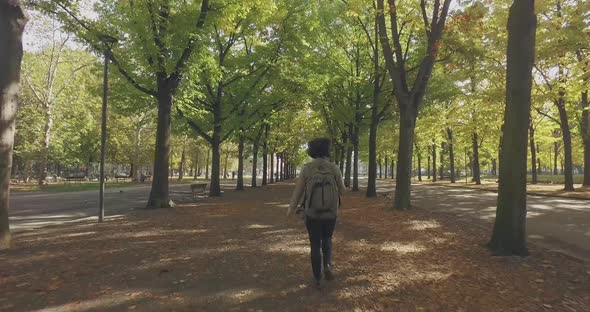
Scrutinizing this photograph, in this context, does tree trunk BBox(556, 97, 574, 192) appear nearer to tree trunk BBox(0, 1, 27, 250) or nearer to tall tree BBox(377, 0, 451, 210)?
tall tree BBox(377, 0, 451, 210)

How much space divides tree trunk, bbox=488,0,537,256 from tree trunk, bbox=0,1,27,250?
334 inches

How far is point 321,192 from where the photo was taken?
486 cm

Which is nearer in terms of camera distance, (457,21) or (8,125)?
(8,125)

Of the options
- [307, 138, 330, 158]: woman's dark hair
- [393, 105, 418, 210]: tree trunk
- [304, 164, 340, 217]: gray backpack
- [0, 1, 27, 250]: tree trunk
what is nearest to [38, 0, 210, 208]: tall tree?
[0, 1, 27, 250]: tree trunk

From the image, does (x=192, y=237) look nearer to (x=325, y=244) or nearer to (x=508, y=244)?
(x=325, y=244)

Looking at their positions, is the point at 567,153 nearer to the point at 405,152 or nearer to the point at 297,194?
the point at 405,152

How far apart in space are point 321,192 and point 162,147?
10810 millimetres

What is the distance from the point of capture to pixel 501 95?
77.0ft

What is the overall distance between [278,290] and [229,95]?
57.2ft

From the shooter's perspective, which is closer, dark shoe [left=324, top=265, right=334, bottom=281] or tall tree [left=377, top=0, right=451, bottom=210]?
dark shoe [left=324, top=265, right=334, bottom=281]

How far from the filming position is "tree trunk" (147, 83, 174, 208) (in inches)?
562

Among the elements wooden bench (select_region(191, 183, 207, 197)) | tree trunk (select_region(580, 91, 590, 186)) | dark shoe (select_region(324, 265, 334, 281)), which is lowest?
dark shoe (select_region(324, 265, 334, 281))

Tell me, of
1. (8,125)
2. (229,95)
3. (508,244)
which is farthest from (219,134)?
(508,244)

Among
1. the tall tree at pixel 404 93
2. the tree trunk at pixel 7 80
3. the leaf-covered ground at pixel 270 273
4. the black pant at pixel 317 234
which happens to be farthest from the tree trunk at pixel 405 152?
the tree trunk at pixel 7 80
